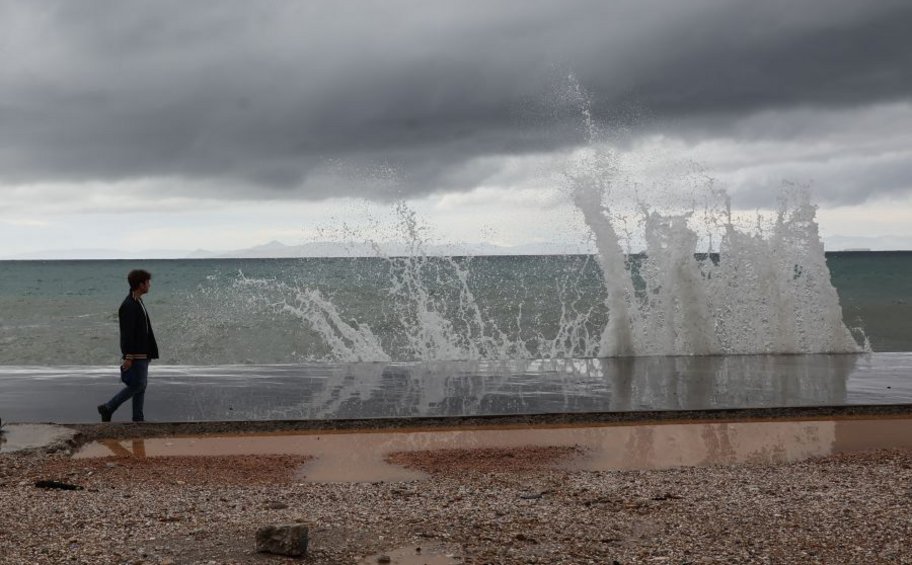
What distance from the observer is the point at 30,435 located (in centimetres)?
840

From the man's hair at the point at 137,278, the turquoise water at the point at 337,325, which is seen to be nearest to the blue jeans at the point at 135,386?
the man's hair at the point at 137,278

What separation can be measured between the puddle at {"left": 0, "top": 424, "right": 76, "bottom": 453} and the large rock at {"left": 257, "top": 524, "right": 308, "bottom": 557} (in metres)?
4.15

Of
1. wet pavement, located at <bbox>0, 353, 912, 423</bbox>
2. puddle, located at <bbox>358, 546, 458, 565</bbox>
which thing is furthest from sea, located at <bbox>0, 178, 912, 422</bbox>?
puddle, located at <bbox>358, 546, 458, 565</bbox>

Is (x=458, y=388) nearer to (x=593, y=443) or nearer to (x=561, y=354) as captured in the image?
(x=593, y=443)

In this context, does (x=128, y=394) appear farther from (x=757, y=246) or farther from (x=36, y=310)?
(x=36, y=310)

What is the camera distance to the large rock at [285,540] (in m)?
4.79

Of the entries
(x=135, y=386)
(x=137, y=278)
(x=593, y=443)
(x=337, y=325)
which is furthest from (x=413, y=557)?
(x=337, y=325)

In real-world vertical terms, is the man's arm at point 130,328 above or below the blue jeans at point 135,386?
above

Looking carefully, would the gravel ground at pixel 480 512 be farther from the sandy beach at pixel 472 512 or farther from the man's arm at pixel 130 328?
the man's arm at pixel 130 328

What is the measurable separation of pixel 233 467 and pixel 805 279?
52.2 ft

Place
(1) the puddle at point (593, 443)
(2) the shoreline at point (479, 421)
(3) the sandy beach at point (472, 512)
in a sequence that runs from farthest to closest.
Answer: (2) the shoreline at point (479, 421) < (1) the puddle at point (593, 443) < (3) the sandy beach at point (472, 512)

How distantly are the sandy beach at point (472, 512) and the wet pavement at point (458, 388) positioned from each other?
97.2 inches

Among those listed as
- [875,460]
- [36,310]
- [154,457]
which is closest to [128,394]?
[154,457]

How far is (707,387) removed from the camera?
1212cm
